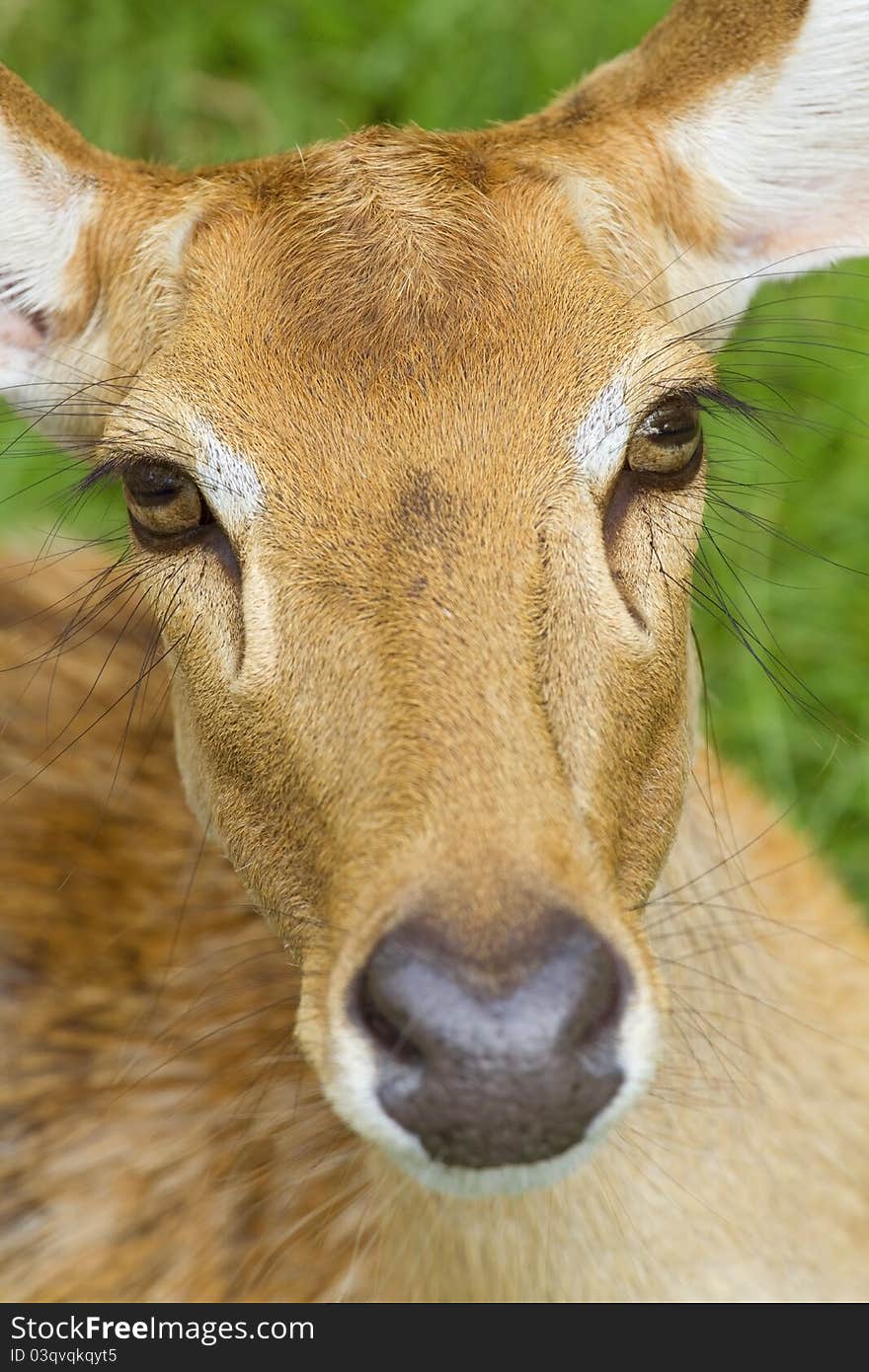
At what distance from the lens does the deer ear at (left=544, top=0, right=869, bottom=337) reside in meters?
3.77

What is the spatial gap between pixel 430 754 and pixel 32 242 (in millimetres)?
1819

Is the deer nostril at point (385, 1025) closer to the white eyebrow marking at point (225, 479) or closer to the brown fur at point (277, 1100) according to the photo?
the white eyebrow marking at point (225, 479)

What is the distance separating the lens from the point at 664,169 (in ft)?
12.7

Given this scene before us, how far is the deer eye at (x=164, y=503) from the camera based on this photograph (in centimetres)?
340

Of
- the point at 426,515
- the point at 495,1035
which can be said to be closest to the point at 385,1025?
the point at 495,1035

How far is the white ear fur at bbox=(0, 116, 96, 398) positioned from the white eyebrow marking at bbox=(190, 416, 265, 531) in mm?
962

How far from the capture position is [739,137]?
3881 millimetres

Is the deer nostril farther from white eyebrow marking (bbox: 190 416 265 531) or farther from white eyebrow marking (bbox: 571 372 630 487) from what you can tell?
white eyebrow marking (bbox: 571 372 630 487)

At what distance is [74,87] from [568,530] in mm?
5949

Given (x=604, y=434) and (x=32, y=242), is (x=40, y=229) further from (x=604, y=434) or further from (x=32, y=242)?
(x=604, y=434)

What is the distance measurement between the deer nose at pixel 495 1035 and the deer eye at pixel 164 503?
1067 millimetres

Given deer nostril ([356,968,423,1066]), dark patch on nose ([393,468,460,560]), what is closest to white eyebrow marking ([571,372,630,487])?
dark patch on nose ([393,468,460,560])

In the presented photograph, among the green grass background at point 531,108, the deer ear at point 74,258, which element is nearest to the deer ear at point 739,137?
the deer ear at point 74,258

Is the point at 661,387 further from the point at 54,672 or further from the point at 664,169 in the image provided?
the point at 54,672
